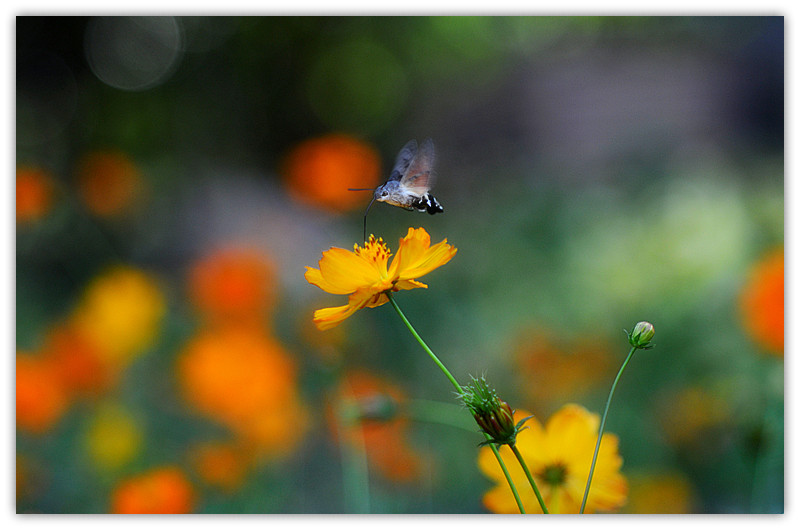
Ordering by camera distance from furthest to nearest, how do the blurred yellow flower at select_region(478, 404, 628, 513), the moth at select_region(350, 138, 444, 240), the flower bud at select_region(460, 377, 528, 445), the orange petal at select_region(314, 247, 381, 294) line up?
1. the moth at select_region(350, 138, 444, 240)
2. the blurred yellow flower at select_region(478, 404, 628, 513)
3. the orange petal at select_region(314, 247, 381, 294)
4. the flower bud at select_region(460, 377, 528, 445)

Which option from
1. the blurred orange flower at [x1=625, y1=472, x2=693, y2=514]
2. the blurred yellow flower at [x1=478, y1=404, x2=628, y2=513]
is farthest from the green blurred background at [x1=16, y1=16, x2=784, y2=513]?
the blurred yellow flower at [x1=478, y1=404, x2=628, y2=513]

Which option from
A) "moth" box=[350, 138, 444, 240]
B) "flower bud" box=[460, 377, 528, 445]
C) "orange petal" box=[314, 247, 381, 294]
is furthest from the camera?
"moth" box=[350, 138, 444, 240]

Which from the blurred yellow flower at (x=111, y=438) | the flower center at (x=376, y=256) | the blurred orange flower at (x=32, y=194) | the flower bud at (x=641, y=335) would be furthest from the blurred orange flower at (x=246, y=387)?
the flower bud at (x=641, y=335)

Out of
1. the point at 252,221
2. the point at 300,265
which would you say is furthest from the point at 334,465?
the point at 252,221

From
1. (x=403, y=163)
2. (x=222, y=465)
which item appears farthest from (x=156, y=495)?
(x=403, y=163)

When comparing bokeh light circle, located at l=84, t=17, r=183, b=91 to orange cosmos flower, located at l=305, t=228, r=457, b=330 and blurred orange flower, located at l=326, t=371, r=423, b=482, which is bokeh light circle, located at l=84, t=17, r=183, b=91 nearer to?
blurred orange flower, located at l=326, t=371, r=423, b=482

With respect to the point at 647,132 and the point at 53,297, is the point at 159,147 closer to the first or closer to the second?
the point at 53,297

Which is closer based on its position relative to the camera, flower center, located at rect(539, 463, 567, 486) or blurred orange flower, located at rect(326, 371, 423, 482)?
flower center, located at rect(539, 463, 567, 486)

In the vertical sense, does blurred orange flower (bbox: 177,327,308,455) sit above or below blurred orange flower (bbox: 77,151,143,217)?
below
